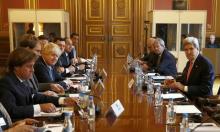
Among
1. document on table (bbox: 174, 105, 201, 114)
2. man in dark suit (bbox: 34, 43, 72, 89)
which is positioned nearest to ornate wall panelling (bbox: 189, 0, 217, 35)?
man in dark suit (bbox: 34, 43, 72, 89)

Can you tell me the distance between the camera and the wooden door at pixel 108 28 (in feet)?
29.9

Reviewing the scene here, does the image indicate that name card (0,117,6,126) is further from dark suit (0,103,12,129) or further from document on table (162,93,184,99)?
document on table (162,93,184,99)

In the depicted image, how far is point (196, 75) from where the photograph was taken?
10.9 ft

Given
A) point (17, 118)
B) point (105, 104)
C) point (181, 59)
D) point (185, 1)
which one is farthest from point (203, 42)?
point (17, 118)

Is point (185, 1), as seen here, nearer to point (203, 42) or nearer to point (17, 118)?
point (203, 42)

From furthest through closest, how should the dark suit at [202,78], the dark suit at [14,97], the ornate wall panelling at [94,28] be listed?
the ornate wall panelling at [94,28]
the dark suit at [202,78]
the dark suit at [14,97]

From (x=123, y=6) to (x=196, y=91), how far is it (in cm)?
622

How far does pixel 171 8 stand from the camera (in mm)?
8789

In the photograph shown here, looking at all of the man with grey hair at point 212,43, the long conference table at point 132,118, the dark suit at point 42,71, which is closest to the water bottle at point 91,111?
the long conference table at point 132,118

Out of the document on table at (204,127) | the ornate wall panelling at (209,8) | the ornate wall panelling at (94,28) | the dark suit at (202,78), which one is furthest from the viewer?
the ornate wall panelling at (94,28)

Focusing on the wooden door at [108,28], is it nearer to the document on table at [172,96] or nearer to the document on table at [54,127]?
the document on table at [172,96]

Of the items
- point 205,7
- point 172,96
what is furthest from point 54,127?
point 205,7

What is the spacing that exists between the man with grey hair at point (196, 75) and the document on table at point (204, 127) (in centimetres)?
122

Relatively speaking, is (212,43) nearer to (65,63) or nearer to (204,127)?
(65,63)
